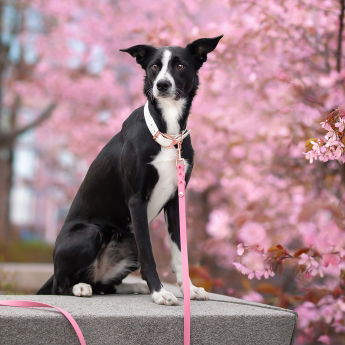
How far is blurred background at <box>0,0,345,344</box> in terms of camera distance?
499cm

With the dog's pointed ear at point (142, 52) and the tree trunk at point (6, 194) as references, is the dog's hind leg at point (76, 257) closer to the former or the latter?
the dog's pointed ear at point (142, 52)

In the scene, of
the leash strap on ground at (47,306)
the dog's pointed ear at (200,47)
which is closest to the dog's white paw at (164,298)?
the leash strap on ground at (47,306)

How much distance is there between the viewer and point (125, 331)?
115 inches

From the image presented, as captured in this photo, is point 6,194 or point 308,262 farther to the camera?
point 6,194

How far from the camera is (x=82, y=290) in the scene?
3541 mm

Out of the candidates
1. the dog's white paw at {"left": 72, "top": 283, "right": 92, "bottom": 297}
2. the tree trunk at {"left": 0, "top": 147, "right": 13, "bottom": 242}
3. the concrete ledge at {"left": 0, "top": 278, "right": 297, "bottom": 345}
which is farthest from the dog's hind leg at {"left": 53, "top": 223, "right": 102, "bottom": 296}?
the tree trunk at {"left": 0, "top": 147, "right": 13, "bottom": 242}

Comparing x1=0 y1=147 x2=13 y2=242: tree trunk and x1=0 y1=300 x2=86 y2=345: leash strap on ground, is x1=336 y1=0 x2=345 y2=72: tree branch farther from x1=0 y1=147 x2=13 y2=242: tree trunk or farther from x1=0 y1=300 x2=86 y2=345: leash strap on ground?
x1=0 y1=147 x2=13 y2=242: tree trunk

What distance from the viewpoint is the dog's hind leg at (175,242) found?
356 centimetres

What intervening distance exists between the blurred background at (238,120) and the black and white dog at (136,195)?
2.11 ft

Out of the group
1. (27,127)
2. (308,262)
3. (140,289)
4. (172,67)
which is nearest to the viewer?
(172,67)

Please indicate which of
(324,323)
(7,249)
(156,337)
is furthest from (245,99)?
(7,249)

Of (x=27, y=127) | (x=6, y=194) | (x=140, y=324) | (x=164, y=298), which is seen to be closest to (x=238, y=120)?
(x=164, y=298)

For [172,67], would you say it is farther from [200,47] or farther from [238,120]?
[238,120]

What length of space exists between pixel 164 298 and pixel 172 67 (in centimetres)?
126
